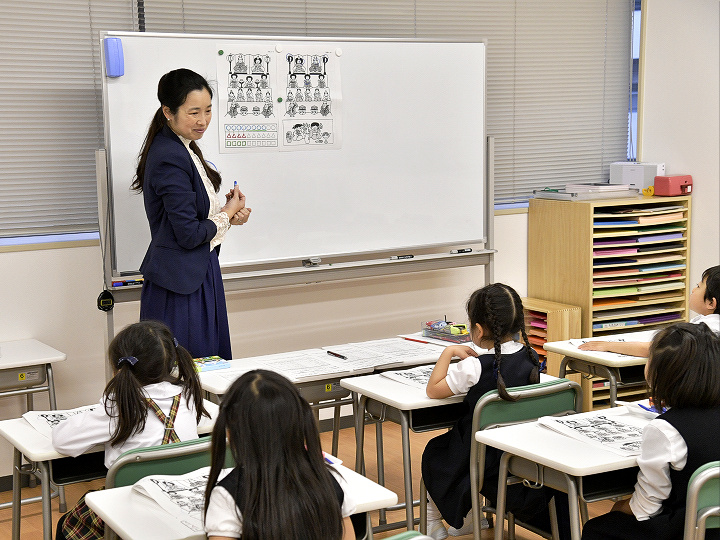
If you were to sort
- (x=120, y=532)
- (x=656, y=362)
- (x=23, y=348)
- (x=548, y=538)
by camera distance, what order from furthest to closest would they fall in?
(x=23, y=348) → (x=548, y=538) → (x=656, y=362) → (x=120, y=532)

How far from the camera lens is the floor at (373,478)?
3557 mm

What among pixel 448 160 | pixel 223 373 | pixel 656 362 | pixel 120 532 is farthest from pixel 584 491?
pixel 448 160

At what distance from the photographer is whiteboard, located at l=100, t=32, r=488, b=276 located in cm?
396

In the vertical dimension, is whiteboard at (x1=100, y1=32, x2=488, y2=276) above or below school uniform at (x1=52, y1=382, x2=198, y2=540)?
above

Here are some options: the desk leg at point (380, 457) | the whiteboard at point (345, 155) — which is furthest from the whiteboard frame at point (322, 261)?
the desk leg at point (380, 457)

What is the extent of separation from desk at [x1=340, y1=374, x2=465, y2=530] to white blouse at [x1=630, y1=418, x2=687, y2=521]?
80 centimetres

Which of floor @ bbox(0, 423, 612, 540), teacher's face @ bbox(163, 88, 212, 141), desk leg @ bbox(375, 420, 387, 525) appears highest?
teacher's face @ bbox(163, 88, 212, 141)

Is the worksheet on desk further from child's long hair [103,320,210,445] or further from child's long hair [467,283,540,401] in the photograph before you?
child's long hair [103,320,210,445]

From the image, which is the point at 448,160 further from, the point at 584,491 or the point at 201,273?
the point at 584,491

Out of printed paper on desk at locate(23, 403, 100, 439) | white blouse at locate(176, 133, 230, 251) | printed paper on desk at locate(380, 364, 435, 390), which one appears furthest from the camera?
white blouse at locate(176, 133, 230, 251)

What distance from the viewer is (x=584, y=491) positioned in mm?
2326

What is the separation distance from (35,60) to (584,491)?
304 cm

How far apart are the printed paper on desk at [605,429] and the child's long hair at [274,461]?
0.97m

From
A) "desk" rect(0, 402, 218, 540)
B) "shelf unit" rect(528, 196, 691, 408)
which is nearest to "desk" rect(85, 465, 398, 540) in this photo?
"desk" rect(0, 402, 218, 540)
